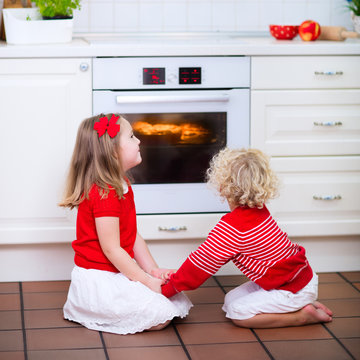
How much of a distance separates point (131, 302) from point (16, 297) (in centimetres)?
59

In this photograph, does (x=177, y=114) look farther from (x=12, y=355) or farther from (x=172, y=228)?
(x=12, y=355)

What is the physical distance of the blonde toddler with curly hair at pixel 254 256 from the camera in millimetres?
2355

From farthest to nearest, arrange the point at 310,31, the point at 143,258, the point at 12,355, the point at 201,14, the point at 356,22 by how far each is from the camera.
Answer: the point at 201,14, the point at 356,22, the point at 310,31, the point at 143,258, the point at 12,355

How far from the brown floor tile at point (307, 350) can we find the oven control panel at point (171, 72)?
1087 millimetres

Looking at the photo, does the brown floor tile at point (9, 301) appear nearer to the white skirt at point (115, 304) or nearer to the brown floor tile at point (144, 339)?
the white skirt at point (115, 304)

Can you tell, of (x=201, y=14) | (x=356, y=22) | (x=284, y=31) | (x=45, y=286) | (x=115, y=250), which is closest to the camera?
(x=115, y=250)

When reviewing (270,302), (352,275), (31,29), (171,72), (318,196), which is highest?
(31,29)

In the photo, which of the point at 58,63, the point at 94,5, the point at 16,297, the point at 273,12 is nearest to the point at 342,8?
the point at 273,12

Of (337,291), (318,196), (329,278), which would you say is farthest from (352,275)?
(318,196)

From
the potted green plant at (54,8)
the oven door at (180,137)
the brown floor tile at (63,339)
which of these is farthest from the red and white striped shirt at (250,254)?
A: the potted green plant at (54,8)

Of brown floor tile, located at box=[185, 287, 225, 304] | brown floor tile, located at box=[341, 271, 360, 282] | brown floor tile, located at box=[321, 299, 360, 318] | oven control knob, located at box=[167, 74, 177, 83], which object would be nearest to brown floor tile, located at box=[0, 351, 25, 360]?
brown floor tile, located at box=[185, 287, 225, 304]

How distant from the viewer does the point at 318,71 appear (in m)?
2.92

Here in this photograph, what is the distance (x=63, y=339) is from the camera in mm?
2326

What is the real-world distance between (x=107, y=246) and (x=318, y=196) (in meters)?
1.02
